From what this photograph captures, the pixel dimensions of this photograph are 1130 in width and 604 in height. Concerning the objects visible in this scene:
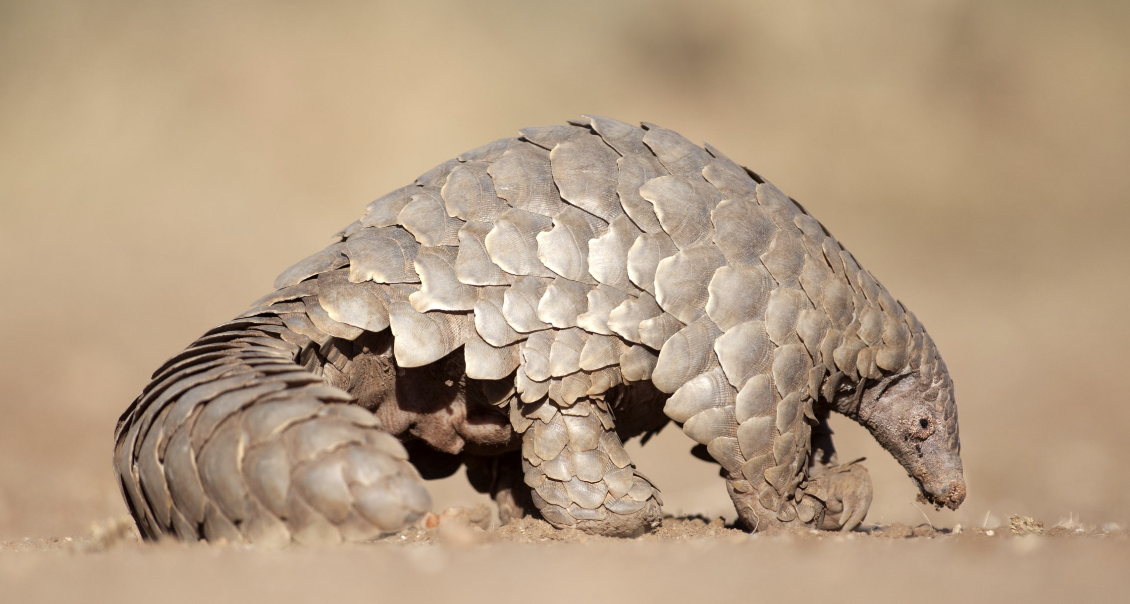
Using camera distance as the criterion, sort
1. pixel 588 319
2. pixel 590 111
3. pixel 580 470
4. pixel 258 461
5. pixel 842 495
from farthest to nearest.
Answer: pixel 590 111 < pixel 842 495 < pixel 580 470 < pixel 588 319 < pixel 258 461

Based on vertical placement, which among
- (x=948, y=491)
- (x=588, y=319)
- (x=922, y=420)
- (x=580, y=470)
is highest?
(x=922, y=420)

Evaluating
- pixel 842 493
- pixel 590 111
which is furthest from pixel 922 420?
pixel 590 111

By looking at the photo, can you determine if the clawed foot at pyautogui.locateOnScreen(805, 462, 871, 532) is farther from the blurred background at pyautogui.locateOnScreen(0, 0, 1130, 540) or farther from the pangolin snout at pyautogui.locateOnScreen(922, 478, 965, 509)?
the blurred background at pyautogui.locateOnScreen(0, 0, 1130, 540)

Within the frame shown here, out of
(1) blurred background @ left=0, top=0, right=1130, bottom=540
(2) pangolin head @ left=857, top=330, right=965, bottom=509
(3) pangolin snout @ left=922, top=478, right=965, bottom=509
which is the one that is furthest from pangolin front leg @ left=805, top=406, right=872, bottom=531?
(1) blurred background @ left=0, top=0, right=1130, bottom=540

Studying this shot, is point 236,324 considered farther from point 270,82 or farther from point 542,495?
point 270,82

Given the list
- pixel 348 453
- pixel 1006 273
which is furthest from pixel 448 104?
pixel 348 453

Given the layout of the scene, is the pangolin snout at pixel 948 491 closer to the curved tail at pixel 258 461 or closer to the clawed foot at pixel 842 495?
the clawed foot at pixel 842 495

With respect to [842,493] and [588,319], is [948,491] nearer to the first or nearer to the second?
[842,493]
